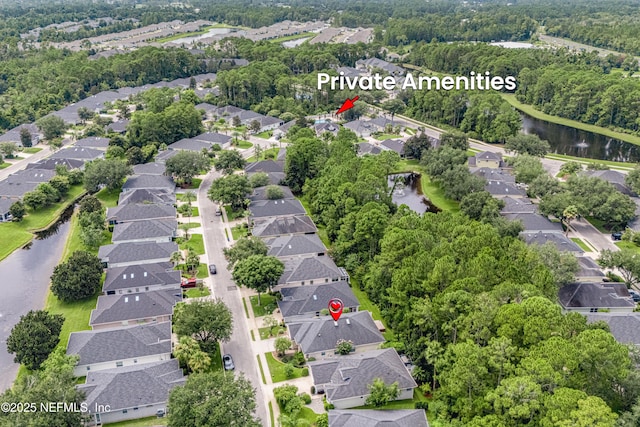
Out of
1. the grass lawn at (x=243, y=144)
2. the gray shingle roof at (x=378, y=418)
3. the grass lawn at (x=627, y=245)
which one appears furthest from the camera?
the grass lawn at (x=243, y=144)

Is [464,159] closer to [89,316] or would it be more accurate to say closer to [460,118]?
[460,118]

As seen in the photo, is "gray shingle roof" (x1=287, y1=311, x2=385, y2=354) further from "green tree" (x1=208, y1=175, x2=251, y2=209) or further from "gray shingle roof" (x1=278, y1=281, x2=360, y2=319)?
"green tree" (x1=208, y1=175, x2=251, y2=209)

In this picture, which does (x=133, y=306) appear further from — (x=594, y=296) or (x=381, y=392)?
(x=594, y=296)

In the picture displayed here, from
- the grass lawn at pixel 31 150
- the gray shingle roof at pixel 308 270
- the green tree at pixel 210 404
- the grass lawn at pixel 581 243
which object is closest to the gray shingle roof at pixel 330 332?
the gray shingle roof at pixel 308 270

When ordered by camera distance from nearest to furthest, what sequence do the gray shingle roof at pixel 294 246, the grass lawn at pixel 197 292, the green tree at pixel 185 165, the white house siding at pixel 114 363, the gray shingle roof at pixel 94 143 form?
the white house siding at pixel 114 363 < the grass lawn at pixel 197 292 < the gray shingle roof at pixel 294 246 < the green tree at pixel 185 165 < the gray shingle roof at pixel 94 143

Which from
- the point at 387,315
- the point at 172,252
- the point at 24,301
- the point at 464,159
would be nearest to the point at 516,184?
the point at 464,159

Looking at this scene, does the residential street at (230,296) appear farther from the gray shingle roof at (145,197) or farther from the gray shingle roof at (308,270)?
the gray shingle roof at (308,270)
